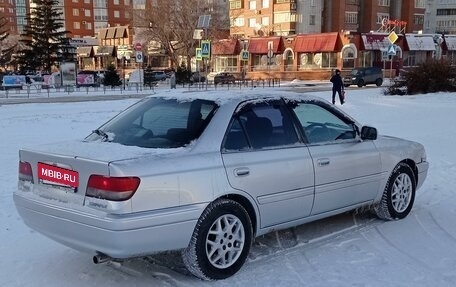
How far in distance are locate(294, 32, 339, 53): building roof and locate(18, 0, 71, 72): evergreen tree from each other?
2806 cm

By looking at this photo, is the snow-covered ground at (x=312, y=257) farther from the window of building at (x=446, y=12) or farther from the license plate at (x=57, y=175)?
the window of building at (x=446, y=12)

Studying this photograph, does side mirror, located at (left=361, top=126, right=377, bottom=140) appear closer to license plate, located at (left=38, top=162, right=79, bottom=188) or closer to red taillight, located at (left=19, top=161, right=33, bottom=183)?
license plate, located at (left=38, top=162, right=79, bottom=188)

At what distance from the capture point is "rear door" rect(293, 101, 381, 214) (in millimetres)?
5260

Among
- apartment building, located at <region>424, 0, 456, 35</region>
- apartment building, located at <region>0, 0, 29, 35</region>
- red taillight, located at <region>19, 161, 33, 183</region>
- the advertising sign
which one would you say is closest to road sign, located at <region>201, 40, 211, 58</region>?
the advertising sign

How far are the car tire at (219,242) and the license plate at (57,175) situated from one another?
1.03 meters

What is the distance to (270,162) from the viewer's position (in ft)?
15.8

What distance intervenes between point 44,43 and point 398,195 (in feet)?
208

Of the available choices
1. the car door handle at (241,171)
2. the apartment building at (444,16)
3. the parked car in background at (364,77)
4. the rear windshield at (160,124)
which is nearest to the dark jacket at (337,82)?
the rear windshield at (160,124)

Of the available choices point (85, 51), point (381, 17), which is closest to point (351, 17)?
point (381, 17)

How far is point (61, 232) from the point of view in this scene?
424 cm

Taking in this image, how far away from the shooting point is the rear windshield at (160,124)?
4.62 meters

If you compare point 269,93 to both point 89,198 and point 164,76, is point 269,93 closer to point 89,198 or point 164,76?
point 89,198

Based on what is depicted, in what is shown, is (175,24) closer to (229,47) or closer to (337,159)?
(229,47)

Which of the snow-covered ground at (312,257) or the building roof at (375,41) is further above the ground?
the building roof at (375,41)
